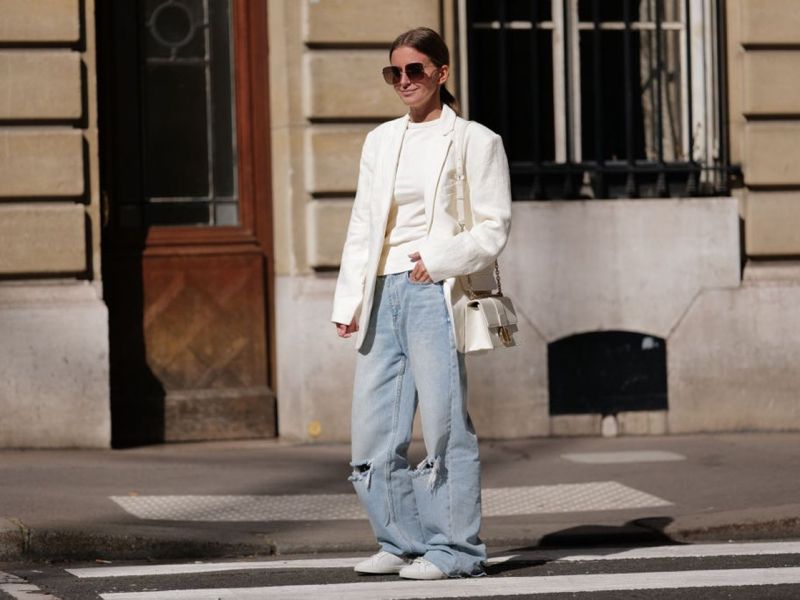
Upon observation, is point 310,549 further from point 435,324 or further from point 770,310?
point 770,310

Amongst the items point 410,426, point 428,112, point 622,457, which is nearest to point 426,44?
point 428,112

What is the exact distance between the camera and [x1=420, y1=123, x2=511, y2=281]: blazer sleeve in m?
6.38

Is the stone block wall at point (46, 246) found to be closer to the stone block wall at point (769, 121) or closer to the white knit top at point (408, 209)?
the stone block wall at point (769, 121)

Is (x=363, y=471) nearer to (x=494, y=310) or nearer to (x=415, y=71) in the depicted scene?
(x=494, y=310)

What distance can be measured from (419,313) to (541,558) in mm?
1292

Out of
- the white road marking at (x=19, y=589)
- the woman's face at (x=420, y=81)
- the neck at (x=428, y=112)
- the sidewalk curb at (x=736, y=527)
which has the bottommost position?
the sidewalk curb at (x=736, y=527)

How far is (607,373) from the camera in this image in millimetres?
11641

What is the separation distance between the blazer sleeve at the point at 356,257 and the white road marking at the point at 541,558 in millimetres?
1067

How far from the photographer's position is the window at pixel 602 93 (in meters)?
11.7

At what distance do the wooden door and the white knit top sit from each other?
4864 mm

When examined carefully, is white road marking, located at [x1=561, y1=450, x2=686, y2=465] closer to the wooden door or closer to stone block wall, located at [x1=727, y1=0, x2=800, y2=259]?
stone block wall, located at [x1=727, y1=0, x2=800, y2=259]

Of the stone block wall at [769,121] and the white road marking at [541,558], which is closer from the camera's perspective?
the white road marking at [541,558]

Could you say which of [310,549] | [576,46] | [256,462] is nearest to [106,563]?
[310,549]

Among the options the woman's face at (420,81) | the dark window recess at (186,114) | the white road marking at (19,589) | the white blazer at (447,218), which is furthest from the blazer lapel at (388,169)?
the dark window recess at (186,114)
